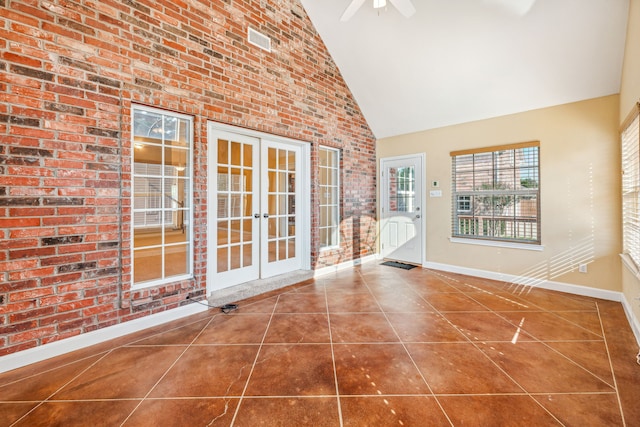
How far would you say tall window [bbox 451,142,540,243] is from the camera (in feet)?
12.6

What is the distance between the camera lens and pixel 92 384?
176 centimetres

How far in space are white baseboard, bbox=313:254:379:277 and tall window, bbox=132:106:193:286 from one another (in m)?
2.02

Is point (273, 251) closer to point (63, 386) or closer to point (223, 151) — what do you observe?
point (223, 151)

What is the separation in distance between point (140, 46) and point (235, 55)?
102 cm

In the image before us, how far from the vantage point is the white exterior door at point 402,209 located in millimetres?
4922

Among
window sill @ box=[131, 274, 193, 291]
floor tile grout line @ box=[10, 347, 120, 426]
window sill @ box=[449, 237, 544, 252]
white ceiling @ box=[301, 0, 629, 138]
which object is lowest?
floor tile grout line @ box=[10, 347, 120, 426]

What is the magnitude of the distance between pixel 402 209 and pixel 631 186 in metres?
2.91

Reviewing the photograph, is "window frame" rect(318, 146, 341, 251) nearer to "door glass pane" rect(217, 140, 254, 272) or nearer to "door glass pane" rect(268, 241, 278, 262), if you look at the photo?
"door glass pane" rect(268, 241, 278, 262)

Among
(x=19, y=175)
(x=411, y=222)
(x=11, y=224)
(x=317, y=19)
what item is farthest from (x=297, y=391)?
(x=317, y=19)

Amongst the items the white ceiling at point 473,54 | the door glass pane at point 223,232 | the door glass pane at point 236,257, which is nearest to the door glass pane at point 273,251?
the door glass pane at point 236,257

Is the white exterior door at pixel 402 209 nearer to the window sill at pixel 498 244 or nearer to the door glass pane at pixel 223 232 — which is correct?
the window sill at pixel 498 244

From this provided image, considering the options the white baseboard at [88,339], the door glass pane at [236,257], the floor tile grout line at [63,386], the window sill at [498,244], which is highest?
the window sill at [498,244]

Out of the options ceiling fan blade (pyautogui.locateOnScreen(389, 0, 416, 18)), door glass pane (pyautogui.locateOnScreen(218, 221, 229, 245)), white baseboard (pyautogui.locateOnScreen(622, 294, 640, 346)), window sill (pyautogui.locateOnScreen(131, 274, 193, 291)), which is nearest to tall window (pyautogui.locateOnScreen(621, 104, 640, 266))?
white baseboard (pyautogui.locateOnScreen(622, 294, 640, 346))

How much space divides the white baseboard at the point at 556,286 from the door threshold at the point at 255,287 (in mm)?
2436
